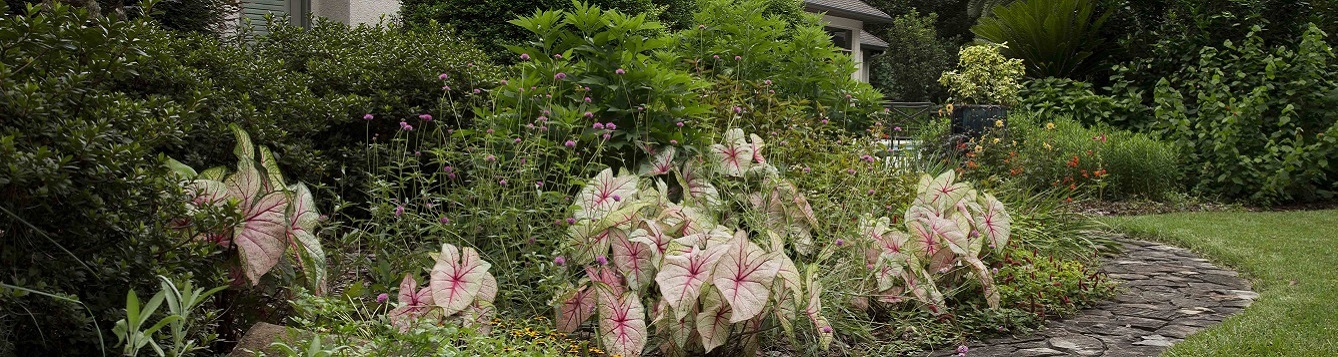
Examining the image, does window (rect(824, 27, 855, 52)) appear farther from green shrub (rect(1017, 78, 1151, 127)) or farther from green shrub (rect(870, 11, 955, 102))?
green shrub (rect(1017, 78, 1151, 127))

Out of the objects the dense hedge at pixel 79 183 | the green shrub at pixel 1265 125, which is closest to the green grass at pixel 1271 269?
the green shrub at pixel 1265 125

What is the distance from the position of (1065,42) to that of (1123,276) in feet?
25.7

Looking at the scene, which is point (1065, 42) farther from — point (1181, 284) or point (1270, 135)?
point (1181, 284)

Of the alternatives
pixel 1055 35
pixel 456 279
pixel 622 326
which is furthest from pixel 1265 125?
pixel 456 279

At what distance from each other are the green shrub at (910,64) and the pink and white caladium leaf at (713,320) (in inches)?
1057

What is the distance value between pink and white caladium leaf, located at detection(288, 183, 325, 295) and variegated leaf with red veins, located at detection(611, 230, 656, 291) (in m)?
0.95

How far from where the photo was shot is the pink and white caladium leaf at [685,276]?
3211 mm

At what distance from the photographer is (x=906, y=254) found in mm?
4266

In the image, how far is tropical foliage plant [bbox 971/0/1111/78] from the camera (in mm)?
12727

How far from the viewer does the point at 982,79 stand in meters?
10.1

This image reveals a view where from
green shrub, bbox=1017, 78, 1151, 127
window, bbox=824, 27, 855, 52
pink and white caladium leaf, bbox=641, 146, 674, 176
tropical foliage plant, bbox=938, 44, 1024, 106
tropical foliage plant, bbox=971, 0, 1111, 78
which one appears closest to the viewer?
pink and white caladium leaf, bbox=641, 146, 674, 176

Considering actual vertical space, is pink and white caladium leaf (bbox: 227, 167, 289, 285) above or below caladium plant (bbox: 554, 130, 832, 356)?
above

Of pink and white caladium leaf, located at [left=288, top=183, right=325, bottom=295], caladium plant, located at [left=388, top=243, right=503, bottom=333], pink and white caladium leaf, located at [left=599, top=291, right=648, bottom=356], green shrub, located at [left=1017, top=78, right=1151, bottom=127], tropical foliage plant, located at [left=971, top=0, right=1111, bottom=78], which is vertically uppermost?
tropical foliage plant, located at [left=971, top=0, right=1111, bottom=78]

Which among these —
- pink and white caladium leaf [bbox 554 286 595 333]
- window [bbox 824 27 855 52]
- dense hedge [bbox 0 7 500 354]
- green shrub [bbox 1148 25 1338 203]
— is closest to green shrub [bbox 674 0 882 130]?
pink and white caladium leaf [bbox 554 286 595 333]
